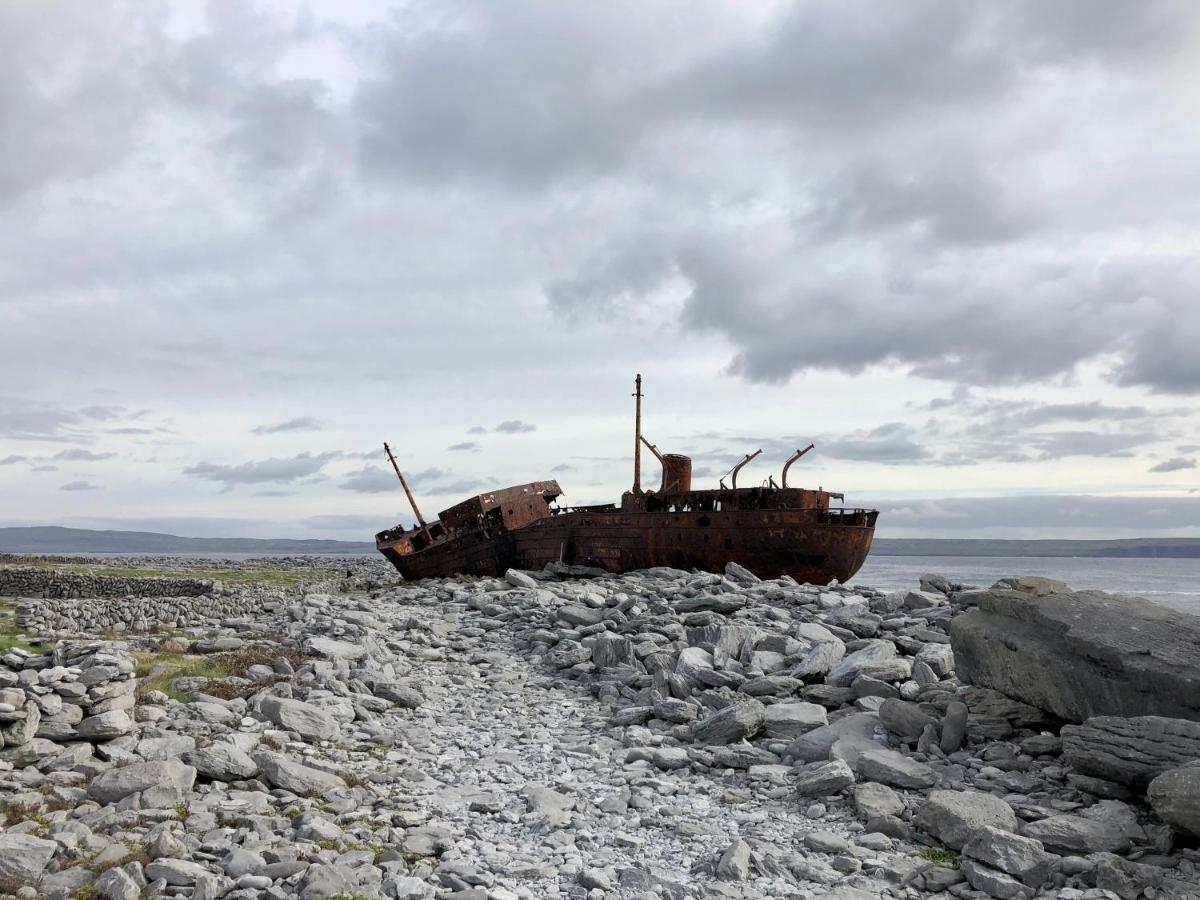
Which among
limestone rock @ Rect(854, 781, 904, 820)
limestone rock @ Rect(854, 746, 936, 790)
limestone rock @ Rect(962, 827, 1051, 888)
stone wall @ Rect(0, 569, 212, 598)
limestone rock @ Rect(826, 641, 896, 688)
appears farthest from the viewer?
stone wall @ Rect(0, 569, 212, 598)

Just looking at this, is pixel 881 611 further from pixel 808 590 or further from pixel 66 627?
pixel 66 627

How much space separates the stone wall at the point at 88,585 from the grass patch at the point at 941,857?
33276 mm

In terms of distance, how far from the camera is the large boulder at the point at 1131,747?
8508mm

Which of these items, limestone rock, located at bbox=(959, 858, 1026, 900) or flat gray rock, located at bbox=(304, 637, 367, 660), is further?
flat gray rock, located at bbox=(304, 637, 367, 660)

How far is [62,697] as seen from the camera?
1048 cm

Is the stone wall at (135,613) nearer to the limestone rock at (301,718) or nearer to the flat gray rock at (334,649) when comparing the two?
the flat gray rock at (334,649)

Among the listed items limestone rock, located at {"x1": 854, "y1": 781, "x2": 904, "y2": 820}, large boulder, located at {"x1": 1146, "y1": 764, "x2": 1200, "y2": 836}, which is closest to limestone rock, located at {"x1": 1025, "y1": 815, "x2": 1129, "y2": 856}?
large boulder, located at {"x1": 1146, "y1": 764, "x2": 1200, "y2": 836}

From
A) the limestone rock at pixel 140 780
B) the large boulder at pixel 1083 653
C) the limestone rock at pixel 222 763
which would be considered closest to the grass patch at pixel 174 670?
the limestone rock at pixel 222 763

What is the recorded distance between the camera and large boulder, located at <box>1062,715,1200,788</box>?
851 cm

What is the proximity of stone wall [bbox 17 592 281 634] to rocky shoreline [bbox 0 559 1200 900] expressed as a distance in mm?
5602

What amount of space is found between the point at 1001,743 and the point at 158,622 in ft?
65.2

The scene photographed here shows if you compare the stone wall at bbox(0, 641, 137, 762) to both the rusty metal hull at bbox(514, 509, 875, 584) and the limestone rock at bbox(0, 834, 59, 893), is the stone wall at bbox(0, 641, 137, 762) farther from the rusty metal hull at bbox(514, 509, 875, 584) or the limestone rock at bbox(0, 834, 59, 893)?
the rusty metal hull at bbox(514, 509, 875, 584)

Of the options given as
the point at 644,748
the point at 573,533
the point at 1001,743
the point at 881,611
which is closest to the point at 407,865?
the point at 644,748

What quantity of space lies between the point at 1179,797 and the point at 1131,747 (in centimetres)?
111
